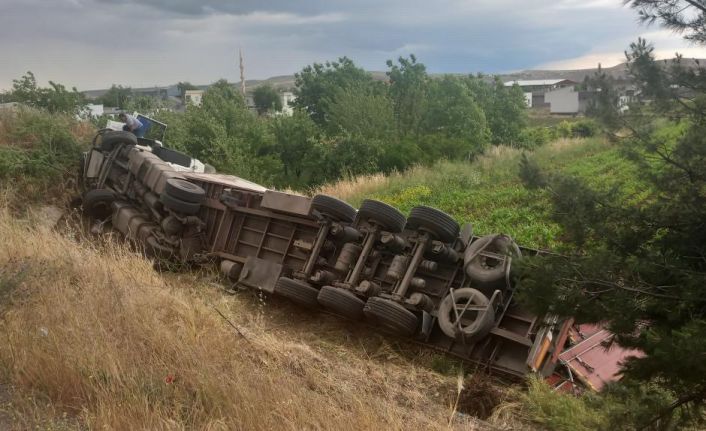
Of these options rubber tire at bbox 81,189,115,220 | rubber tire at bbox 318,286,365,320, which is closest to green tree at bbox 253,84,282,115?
rubber tire at bbox 81,189,115,220

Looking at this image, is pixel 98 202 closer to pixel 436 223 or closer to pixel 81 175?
pixel 81 175

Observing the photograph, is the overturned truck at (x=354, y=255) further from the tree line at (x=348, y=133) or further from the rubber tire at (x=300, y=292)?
the tree line at (x=348, y=133)

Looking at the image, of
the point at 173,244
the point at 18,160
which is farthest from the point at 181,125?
the point at 173,244

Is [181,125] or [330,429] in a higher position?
[181,125]

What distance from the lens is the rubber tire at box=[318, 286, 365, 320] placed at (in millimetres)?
7711

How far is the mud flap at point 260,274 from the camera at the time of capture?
8961mm

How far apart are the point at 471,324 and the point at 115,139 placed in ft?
27.5

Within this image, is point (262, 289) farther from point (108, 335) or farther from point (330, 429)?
point (330, 429)

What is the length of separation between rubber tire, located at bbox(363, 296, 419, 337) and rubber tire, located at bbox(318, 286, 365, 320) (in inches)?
11.4

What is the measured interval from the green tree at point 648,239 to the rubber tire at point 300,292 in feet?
15.4

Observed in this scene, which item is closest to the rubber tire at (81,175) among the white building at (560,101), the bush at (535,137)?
the bush at (535,137)

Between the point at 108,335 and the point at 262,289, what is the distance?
4.67m

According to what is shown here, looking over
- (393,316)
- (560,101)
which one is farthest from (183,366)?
(560,101)

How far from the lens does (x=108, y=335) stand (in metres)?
4.33
